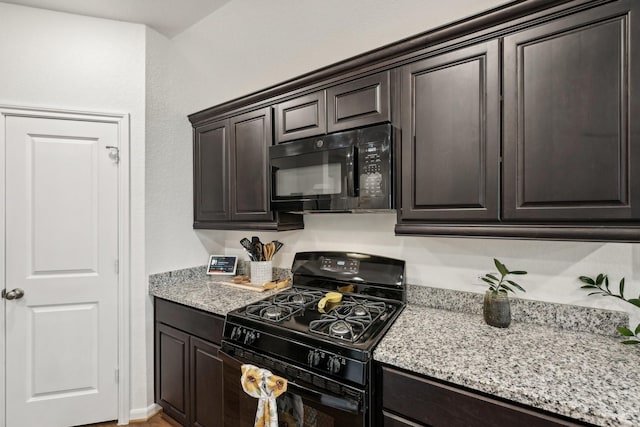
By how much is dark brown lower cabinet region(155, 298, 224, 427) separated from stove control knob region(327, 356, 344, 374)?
79 centimetres

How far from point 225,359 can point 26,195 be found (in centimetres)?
177

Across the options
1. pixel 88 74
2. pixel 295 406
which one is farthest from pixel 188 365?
pixel 88 74

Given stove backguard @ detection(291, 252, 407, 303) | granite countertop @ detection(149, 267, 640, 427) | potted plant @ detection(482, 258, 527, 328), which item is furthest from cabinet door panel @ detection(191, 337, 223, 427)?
potted plant @ detection(482, 258, 527, 328)

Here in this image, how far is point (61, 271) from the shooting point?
212cm

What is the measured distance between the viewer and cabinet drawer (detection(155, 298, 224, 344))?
1766 mm

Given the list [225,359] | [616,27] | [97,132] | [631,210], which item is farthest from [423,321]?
[97,132]

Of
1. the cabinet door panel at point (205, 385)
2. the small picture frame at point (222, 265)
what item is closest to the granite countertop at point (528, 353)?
the cabinet door panel at point (205, 385)

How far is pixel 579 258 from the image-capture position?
1.33 metres

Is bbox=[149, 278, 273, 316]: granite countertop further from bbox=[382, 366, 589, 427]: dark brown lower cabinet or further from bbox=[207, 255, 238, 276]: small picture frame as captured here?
bbox=[382, 366, 589, 427]: dark brown lower cabinet

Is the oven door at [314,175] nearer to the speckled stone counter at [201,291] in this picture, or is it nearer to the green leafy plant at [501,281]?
the speckled stone counter at [201,291]

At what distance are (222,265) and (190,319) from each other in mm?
643

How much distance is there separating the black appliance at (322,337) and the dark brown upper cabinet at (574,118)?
2.53 ft

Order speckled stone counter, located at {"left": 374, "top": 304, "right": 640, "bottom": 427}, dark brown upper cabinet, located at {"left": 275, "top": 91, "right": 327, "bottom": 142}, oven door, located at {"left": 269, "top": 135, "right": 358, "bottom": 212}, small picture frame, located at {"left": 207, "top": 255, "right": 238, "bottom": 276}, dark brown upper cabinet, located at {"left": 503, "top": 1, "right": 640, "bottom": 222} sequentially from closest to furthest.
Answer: speckled stone counter, located at {"left": 374, "top": 304, "right": 640, "bottom": 427} < dark brown upper cabinet, located at {"left": 503, "top": 1, "right": 640, "bottom": 222} < oven door, located at {"left": 269, "top": 135, "right": 358, "bottom": 212} < dark brown upper cabinet, located at {"left": 275, "top": 91, "right": 327, "bottom": 142} < small picture frame, located at {"left": 207, "top": 255, "right": 238, "bottom": 276}

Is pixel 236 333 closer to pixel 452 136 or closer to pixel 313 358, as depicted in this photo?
pixel 313 358
